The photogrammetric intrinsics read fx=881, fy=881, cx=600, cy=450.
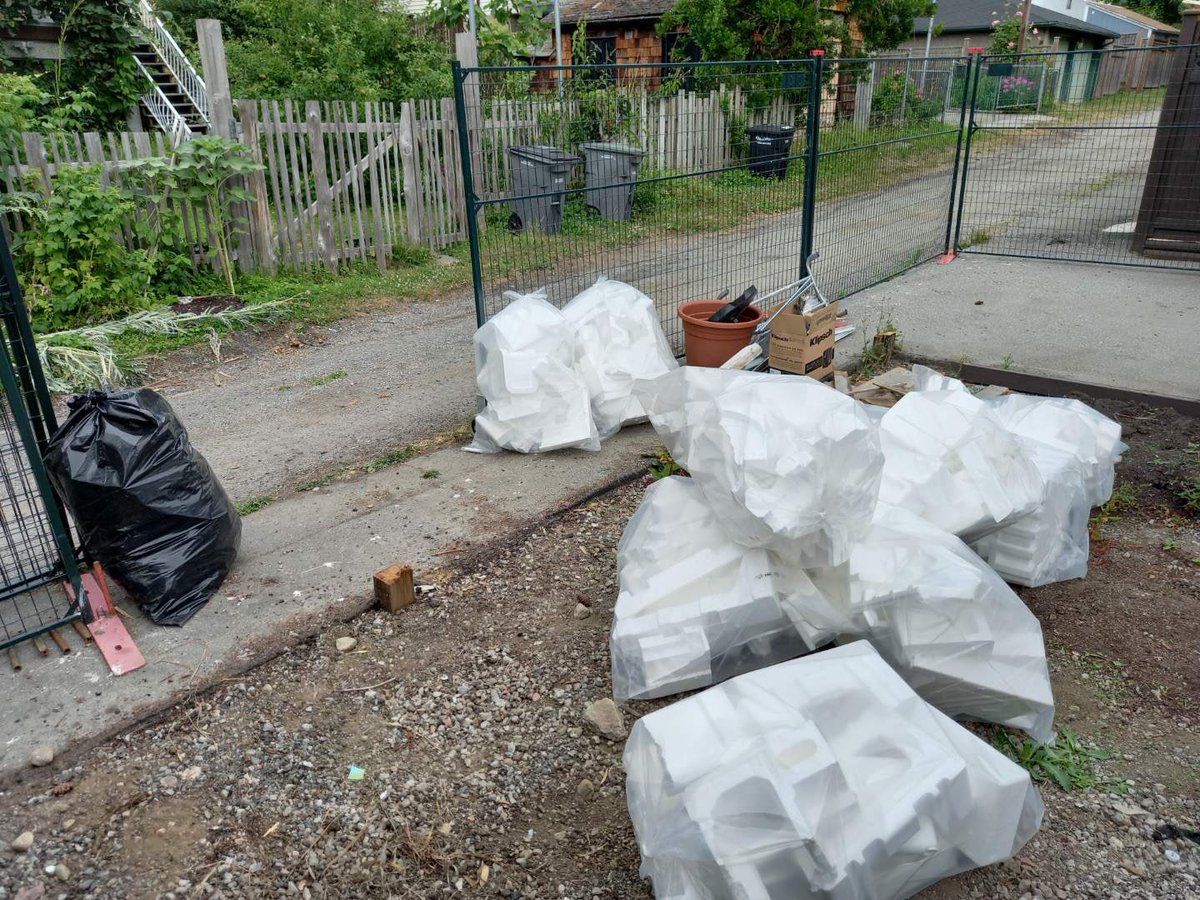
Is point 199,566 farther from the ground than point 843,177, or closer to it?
closer to it

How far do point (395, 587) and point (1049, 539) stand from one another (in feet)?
8.12

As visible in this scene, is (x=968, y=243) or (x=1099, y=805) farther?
(x=968, y=243)

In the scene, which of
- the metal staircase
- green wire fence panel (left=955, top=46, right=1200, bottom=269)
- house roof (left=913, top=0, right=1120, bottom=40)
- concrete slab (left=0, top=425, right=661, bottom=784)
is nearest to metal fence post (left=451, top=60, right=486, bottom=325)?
concrete slab (left=0, top=425, right=661, bottom=784)

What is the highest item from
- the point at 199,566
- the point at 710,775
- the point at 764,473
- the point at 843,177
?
the point at 843,177

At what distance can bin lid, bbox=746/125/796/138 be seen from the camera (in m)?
5.80

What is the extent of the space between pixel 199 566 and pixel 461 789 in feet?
4.84

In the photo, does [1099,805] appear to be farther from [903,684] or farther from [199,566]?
[199,566]

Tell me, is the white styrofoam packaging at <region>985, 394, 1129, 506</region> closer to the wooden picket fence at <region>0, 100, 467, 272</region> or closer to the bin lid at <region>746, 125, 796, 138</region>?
the bin lid at <region>746, 125, 796, 138</region>

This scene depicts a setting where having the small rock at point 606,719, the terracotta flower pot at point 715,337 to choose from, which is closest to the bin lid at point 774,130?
the terracotta flower pot at point 715,337

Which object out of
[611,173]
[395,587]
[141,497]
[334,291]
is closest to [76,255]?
[334,291]

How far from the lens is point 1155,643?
10.2 feet

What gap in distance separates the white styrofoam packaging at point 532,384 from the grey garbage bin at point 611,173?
4.05ft

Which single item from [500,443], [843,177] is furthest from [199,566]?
[843,177]

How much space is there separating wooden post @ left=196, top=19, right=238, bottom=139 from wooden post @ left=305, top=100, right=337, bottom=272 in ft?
2.20
